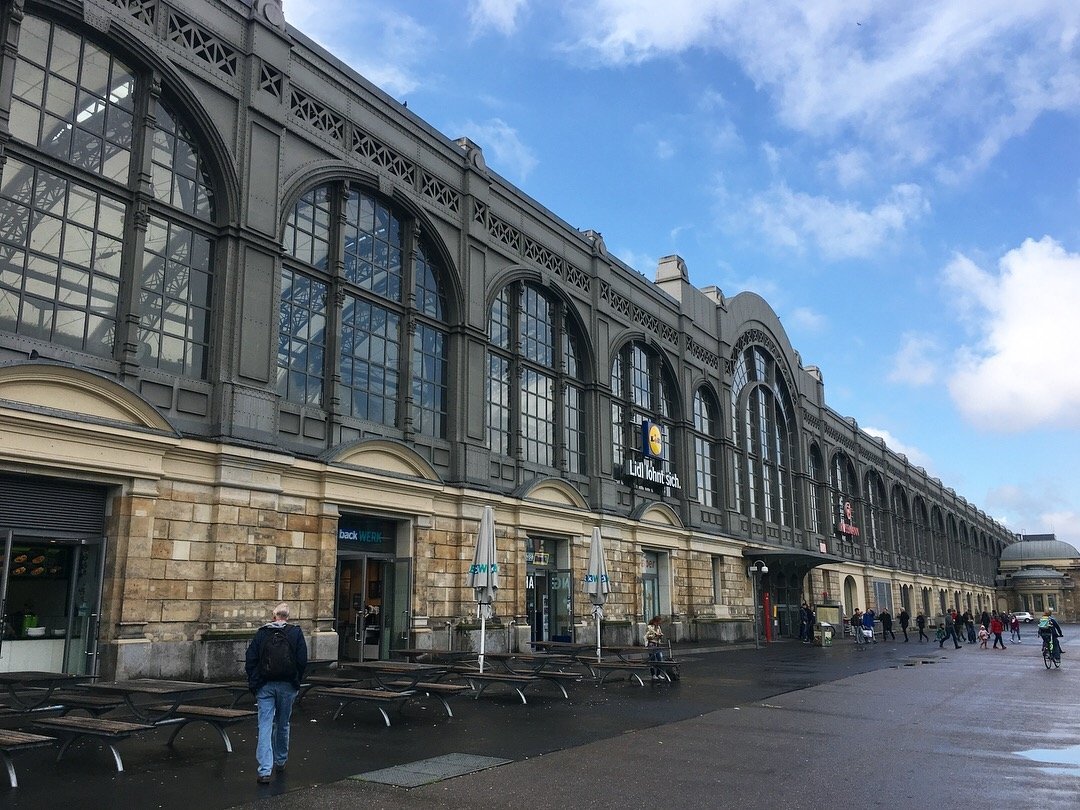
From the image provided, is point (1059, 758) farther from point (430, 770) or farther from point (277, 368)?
point (277, 368)

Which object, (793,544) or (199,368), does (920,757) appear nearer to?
(199,368)

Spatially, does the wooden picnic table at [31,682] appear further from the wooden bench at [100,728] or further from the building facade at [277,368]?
the building facade at [277,368]

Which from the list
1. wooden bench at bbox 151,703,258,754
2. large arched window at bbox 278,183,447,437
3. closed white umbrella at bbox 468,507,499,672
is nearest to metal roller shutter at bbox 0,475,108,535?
large arched window at bbox 278,183,447,437

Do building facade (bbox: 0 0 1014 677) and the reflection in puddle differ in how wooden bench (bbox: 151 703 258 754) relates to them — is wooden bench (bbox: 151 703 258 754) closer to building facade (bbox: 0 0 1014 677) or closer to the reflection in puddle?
building facade (bbox: 0 0 1014 677)

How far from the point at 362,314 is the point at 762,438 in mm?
30856

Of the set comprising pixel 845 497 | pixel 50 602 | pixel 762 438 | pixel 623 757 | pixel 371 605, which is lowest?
pixel 623 757

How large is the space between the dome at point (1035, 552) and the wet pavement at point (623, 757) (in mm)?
124267

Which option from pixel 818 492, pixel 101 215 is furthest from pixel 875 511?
pixel 101 215

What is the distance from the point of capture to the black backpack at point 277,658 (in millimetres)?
8773

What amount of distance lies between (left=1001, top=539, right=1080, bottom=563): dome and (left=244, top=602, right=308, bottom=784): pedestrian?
137 m

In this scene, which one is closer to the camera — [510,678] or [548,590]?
[510,678]

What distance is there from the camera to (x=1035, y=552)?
127 meters

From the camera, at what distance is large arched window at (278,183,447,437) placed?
21.0m

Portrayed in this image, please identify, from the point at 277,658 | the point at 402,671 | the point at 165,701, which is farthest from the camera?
the point at 402,671
